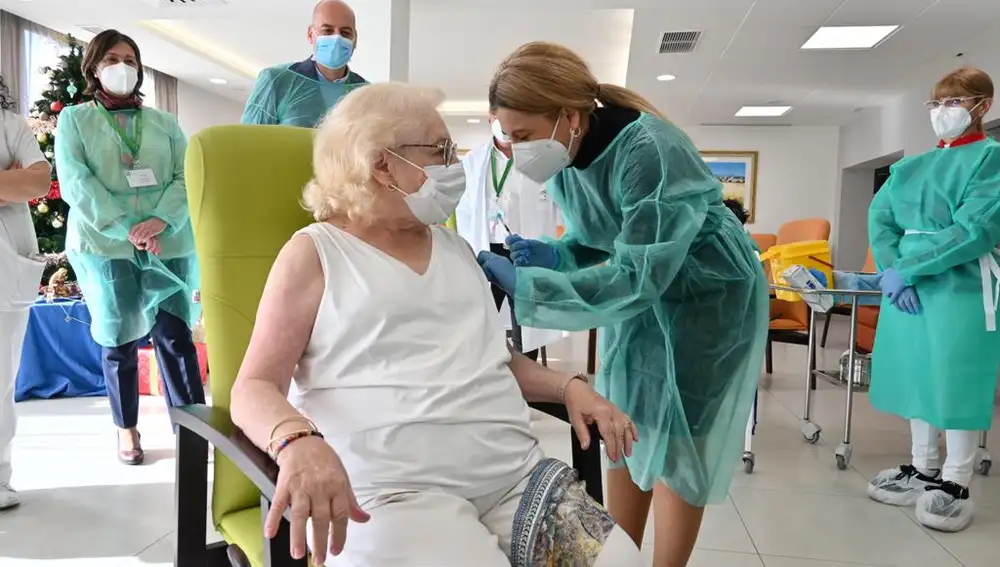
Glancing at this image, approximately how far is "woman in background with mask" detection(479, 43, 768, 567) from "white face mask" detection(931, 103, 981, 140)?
136 centimetres

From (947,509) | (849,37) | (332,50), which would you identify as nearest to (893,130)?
(849,37)

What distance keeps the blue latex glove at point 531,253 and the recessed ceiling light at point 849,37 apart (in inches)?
183

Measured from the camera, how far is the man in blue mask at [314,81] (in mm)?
2424

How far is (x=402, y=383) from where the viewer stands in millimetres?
1001

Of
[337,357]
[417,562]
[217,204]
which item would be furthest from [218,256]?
[417,562]

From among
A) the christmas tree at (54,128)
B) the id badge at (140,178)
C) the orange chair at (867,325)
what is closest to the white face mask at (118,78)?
the id badge at (140,178)

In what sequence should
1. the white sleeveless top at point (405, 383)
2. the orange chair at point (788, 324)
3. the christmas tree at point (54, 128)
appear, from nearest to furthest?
1. the white sleeveless top at point (405, 383)
2. the orange chair at point (788, 324)
3. the christmas tree at point (54, 128)

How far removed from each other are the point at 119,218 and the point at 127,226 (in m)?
0.04

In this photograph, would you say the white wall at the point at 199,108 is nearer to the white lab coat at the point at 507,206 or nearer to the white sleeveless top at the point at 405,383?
the white lab coat at the point at 507,206

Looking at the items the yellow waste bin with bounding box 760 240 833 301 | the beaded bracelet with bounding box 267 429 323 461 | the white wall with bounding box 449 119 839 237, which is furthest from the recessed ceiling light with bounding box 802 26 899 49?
the beaded bracelet with bounding box 267 429 323 461

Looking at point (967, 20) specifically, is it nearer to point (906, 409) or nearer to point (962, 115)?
point (962, 115)

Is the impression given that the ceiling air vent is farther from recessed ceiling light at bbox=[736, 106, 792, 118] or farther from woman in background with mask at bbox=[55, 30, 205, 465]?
woman in background with mask at bbox=[55, 30, 205, 465]

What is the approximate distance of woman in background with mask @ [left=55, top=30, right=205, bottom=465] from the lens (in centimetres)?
245

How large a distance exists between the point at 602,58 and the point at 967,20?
3311 mm
